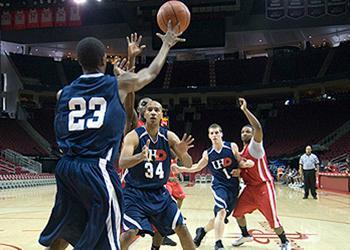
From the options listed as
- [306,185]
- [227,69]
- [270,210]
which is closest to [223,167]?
[270,210]

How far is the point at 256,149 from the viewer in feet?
18.2

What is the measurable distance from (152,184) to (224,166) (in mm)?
1973

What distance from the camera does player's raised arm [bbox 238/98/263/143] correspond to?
513cm

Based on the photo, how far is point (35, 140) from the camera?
32.0m

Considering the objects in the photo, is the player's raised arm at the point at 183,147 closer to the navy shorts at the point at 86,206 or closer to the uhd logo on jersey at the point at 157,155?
the uhd logo on jersey at the point at 157,155

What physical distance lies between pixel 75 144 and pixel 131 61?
4.49 ft

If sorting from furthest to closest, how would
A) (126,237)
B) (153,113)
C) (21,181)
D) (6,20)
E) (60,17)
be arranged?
1. (6,20)
2. (60,17)
3. (21,181)
4. (153,113)
5. (126,237)

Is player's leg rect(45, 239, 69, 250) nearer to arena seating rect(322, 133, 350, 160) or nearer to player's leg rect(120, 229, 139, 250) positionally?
player's leg rect(120, 229, 139, 250)

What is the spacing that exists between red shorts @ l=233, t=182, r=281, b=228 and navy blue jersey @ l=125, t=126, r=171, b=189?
2.07 m

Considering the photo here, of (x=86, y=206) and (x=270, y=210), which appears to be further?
(x=270, y=210)

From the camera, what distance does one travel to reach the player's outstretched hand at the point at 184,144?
12.3 feet

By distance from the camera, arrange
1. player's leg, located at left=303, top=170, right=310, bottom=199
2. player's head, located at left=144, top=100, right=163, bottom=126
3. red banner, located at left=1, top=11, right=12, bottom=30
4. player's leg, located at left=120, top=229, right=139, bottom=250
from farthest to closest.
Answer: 1. red banner, located at left=1, top=11, right=12, bottom=30
2. player's leg, located at left=303, top=170, right=310, bottom=199
3. player's head, located at left=144, top=100, right=163, bottom=126
4. player's leg, located at left=120, top=229, right=139, bottom=250

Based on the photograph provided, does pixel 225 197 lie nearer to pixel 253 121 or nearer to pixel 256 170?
pixel 256 170

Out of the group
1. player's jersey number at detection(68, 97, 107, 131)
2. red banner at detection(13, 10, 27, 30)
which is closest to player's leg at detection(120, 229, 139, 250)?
player's jersey number at detection(68, 97, 107, 131)
